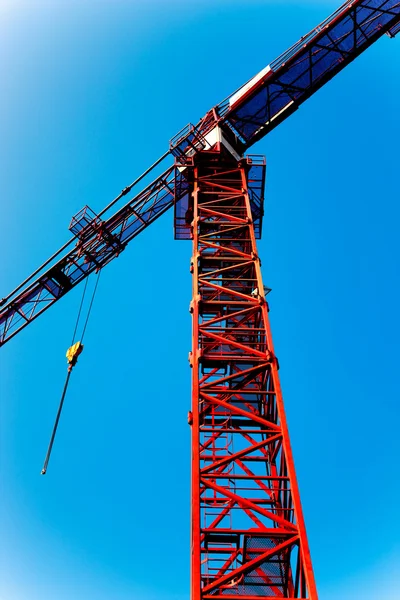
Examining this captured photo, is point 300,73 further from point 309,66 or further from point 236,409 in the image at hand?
point 236,409

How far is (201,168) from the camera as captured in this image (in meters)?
19.9

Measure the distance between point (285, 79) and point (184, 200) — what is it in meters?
5.64

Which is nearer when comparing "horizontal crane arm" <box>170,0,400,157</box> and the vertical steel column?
the vertical steel column

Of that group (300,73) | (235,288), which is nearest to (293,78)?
(300,73)

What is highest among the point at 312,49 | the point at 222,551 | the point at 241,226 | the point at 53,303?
the point at 312,49

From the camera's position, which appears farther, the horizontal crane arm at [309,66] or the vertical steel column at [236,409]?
the horizontal crane arm at [309,66]

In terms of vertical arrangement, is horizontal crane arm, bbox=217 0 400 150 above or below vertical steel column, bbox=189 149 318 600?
above

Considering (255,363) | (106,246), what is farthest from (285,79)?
(255,363)

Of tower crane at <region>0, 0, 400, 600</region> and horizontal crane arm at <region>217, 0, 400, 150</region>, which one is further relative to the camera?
horizontal crane arm at <region>217, 0, 400, 150</region>

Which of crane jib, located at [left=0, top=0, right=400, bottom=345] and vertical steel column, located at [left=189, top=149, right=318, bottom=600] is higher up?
crane jib, located at [left=0, top=0, right=400, bottom=345]

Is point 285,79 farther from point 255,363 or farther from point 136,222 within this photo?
point 255,363

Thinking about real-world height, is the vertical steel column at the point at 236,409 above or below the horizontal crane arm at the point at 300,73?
below

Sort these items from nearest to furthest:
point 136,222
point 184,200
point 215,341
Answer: point 215,341
point 184,200
point 136,222

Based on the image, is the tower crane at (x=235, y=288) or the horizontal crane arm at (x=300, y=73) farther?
the horizontal crane arm at (x=300, y=73)
